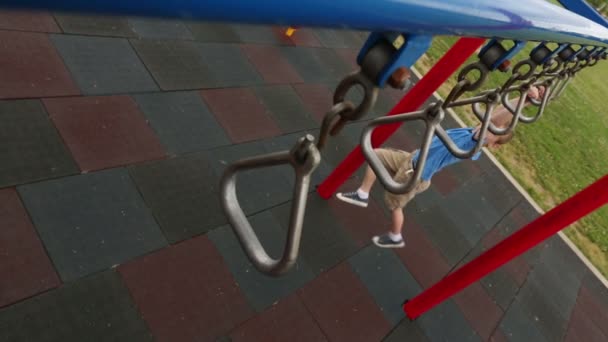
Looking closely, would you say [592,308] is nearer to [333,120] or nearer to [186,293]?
[186,293]

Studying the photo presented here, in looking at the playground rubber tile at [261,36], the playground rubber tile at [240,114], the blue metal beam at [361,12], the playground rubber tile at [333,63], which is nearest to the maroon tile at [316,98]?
the playground rubber tile at [333,63]

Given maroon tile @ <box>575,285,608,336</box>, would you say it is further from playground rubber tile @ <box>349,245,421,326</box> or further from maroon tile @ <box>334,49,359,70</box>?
maroon tile @ <box>334,49,359,70</box>

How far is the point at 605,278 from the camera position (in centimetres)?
522

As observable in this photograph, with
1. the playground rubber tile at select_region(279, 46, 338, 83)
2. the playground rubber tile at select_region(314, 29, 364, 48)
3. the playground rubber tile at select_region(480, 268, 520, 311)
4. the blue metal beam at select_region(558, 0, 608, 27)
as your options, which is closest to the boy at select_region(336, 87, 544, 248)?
the blue metal beam at select_region(558, 0, 608, 27)

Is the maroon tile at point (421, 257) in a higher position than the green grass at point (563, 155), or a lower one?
lower

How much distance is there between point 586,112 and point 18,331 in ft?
35.4

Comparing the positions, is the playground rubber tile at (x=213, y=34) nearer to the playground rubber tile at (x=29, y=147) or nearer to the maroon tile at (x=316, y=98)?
the maroon tile at (x=316, y=98)

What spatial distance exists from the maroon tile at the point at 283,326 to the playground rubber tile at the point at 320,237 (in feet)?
1.28

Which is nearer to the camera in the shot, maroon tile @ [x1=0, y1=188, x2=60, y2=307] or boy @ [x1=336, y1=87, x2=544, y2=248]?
maroon tile @ [x1=0, y1=188, x2=60, y2=307]

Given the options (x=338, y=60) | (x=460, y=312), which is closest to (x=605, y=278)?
(x=460, y=312)

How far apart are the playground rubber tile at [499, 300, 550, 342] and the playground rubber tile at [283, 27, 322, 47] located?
3813 mm

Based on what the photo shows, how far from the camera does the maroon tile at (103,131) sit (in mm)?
2998

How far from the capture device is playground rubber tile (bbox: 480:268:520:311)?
4065mm

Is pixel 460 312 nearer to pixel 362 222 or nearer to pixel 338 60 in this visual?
pixel 362 222
